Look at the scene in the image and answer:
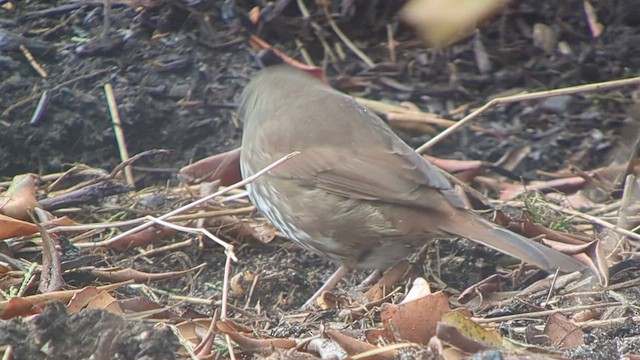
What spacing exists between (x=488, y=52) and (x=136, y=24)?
205cm

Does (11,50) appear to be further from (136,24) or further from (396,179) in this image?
(396,179)

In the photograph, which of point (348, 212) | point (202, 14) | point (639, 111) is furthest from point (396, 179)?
point (202, 14)

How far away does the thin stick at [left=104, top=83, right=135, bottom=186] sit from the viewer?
17.6 ft

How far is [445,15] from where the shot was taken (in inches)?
79.7

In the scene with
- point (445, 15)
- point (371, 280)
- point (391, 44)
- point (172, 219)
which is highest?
point (445, 15)

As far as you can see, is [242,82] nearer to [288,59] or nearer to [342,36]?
[288,59]

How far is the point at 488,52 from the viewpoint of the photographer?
6133mm

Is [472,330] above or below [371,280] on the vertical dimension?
above

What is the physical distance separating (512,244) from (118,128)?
2.31 meters

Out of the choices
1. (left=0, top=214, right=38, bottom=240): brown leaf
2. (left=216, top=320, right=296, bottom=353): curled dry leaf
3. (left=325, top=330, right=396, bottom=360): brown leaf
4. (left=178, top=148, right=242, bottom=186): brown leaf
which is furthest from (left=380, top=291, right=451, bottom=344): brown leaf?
(left=178, top=148, right=242, bottom=186): brown leaf

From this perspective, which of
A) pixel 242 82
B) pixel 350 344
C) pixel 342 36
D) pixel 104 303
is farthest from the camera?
pixel 342 36

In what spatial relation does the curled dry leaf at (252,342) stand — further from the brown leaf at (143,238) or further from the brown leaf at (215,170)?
the brown leaf at (215,170)

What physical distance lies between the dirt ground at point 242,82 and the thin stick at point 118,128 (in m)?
0.04

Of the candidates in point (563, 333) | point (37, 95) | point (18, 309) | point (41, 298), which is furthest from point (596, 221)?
point (37, 95)
